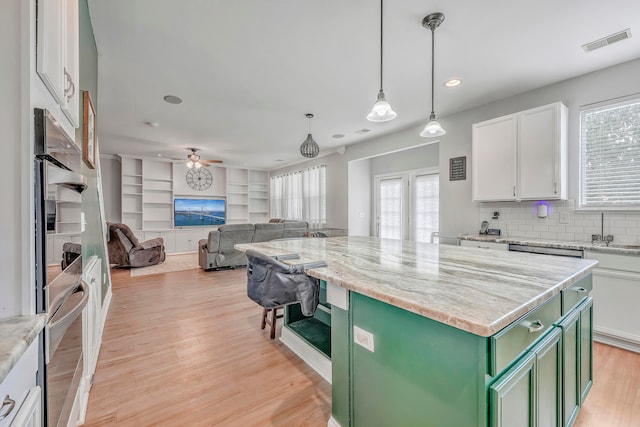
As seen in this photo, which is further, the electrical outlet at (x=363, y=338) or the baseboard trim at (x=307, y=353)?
the baseboard trim at (x=307, y=353)

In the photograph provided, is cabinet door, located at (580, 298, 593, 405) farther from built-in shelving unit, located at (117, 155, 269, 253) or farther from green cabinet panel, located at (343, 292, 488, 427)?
built-in shelving unit, located at (117, 155, 269, 253)

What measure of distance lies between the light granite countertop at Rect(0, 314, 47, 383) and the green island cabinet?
1085 mm

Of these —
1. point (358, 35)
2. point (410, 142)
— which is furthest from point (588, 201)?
point (358, 35)

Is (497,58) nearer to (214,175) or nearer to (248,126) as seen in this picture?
(248,126)

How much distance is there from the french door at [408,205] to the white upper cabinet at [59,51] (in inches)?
194

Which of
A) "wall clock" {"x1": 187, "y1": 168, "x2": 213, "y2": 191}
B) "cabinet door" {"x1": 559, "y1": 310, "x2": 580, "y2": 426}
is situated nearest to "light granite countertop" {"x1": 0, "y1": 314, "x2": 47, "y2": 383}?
"cabinet door" {"x1": 559, "y1": 310, "x2": 580, "y2": 426}

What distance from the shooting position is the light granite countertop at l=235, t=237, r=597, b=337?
0.87 m

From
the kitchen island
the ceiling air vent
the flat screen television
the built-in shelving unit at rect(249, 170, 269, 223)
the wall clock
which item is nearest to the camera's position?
the kitchen island

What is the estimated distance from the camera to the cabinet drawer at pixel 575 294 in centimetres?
132

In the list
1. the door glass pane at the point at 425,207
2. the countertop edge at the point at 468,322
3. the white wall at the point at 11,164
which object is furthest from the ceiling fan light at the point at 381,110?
the door glass pane at the point at 425,207

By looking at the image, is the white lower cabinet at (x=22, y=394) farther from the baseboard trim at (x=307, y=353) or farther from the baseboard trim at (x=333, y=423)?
the baseboard trim at (x=307, y=353)

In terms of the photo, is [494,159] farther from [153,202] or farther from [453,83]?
[153,202]

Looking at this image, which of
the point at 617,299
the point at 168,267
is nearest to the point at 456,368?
the point at 617,299

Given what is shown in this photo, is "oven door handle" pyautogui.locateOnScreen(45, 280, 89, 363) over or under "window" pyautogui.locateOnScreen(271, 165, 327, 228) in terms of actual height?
under
